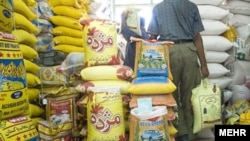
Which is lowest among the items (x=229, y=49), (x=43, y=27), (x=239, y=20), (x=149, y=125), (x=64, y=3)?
(x=149, y=125)

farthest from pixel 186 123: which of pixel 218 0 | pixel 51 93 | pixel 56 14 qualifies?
pixel 56 14

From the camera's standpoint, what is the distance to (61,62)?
3541mm

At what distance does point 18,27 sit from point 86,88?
0.71 metres

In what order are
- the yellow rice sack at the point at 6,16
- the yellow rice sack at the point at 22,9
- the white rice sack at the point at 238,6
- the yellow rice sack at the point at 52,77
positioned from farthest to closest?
the white rice sack at the point at 238,6, the yellow rice sack at the point at 52,77, the yellow rice sack at the point at 22,9, the yellow rice sack at the point at 6,16

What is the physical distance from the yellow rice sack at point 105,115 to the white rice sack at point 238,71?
1994 millimetres

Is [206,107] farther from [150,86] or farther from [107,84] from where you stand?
[107,84]

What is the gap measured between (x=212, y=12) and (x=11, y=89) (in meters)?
2.59

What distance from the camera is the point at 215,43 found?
3787mm

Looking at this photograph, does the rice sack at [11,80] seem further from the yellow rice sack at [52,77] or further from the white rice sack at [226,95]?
the white rice sack at [226,95]

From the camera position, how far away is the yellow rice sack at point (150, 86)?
2.66m

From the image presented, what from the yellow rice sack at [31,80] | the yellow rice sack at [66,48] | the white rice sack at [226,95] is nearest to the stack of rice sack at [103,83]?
the yellow rice sack at [31,80]

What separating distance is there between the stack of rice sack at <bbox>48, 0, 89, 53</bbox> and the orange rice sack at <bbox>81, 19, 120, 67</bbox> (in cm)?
96

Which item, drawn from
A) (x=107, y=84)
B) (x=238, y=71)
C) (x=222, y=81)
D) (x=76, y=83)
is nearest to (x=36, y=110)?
(x=76, y=83)

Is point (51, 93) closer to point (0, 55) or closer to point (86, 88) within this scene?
point (86, 88)
